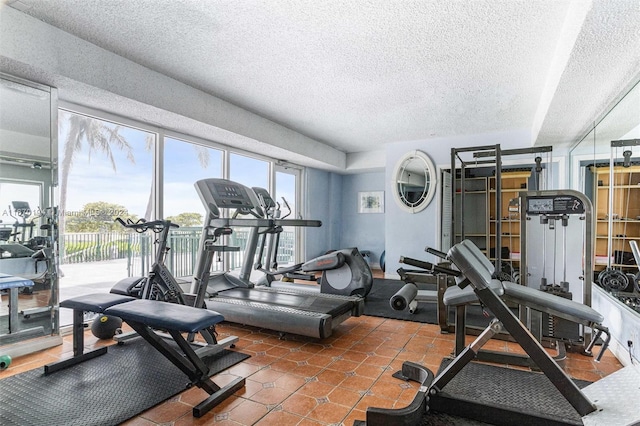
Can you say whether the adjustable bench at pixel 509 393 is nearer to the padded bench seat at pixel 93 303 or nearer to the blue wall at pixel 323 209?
the padded bench seat at pixel 93 303

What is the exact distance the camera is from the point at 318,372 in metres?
2.39

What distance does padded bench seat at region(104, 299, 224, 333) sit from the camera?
1.84m

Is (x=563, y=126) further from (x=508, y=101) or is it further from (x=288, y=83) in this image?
(x=288, y=83)

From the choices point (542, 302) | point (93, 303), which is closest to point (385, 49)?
point (542, 302)

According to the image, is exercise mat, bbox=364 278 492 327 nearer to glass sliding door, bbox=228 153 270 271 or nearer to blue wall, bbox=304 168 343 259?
glass sliding door, bbox=228 153 270 271

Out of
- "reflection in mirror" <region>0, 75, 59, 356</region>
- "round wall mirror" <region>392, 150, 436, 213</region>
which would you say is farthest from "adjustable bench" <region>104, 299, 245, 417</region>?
"round wall mirror" <region>392, 150, 436, 213</region>

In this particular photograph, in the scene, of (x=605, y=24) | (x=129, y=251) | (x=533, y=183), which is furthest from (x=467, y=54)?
(x=129, y=251)

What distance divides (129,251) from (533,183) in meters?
6.19

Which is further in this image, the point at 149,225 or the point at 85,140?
the point at 85,140

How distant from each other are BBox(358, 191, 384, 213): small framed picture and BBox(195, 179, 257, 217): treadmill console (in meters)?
4.45

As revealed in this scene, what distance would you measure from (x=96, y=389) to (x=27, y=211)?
64.9 inches

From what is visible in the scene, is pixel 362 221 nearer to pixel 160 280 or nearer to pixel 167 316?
pixel 160 280

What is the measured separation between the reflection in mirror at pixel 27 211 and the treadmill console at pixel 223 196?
124 centimetres

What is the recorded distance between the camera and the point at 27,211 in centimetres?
278
